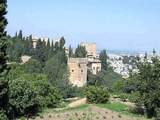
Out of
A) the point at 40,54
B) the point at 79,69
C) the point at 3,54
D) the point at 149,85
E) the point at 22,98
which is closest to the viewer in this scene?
the point at 3,54

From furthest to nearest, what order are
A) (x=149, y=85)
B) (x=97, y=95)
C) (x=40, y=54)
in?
(x=40, y=54) → (x=97, y=95) → (x=149, y=85)

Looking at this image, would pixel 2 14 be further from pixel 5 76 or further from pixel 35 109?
pixel 35 109

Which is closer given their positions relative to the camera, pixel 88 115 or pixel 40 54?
pixel 88 115

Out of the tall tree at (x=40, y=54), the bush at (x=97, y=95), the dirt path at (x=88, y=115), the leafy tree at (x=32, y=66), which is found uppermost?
the tall tree at (x=40, y=54)

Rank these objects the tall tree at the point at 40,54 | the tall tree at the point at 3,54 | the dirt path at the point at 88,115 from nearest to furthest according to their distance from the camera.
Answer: the tall tree at the point at 3,54 → the dirt path at the point at 88,115 → the tall tree at the point at 40,54

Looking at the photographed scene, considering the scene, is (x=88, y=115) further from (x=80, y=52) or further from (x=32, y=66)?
(x=80, y=52)

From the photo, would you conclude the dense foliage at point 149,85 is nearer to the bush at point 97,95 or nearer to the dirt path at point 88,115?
the dirt path at point 88,115

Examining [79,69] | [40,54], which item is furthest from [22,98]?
[79,69]

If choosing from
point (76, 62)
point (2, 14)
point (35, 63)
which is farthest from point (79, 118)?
point (76, 62)

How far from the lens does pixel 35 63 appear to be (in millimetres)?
70625

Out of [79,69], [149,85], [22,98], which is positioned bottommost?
[22,98]

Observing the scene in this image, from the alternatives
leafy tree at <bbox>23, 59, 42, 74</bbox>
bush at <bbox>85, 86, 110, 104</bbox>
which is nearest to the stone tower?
leafy tree at <bbox>23, 59, 42, 74</bbox>

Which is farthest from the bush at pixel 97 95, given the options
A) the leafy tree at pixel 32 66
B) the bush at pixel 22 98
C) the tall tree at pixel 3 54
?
the leafy tree at pixel 32 66

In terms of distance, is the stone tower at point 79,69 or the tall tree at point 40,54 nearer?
the tall tree at point 40,54
